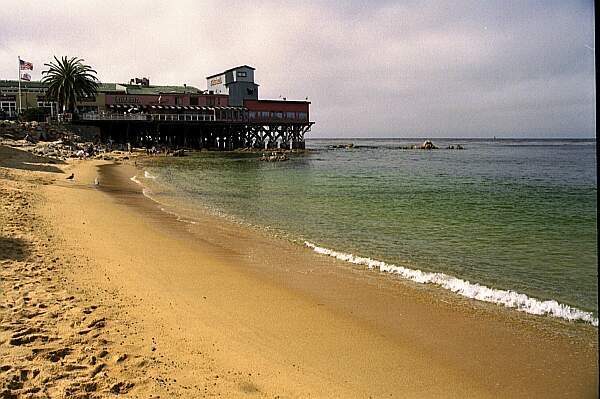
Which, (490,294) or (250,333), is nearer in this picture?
(250,333)

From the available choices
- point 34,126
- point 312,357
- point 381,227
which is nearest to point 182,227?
point 381,227

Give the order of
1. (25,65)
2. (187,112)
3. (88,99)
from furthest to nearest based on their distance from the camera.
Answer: (187,112)
(88,99)
(25,65)

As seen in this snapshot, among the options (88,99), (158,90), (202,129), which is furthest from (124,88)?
(202,129)

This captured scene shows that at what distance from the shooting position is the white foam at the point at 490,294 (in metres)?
6.78

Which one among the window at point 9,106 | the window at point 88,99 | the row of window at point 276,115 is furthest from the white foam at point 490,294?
the window at point 9,106

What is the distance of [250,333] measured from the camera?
5.79m

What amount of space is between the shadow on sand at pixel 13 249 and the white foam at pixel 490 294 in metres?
5.92

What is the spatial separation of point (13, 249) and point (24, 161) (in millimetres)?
24102

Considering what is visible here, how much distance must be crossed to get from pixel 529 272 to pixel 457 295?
2.45 meters

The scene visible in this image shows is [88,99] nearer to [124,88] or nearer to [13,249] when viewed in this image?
[124,88]

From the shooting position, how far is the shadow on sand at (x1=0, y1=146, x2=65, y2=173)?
86.9 feet

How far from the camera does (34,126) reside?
49062 millimetres

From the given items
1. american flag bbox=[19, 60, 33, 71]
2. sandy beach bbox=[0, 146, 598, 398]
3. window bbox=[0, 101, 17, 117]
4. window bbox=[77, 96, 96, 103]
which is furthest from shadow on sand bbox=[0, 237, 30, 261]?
window bbox=[0, 101, 17, 117]

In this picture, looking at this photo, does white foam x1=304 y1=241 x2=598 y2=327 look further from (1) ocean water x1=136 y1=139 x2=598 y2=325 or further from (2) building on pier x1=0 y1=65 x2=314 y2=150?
(2) building on pier x1=0 y1=65 x2=314 y2=150
